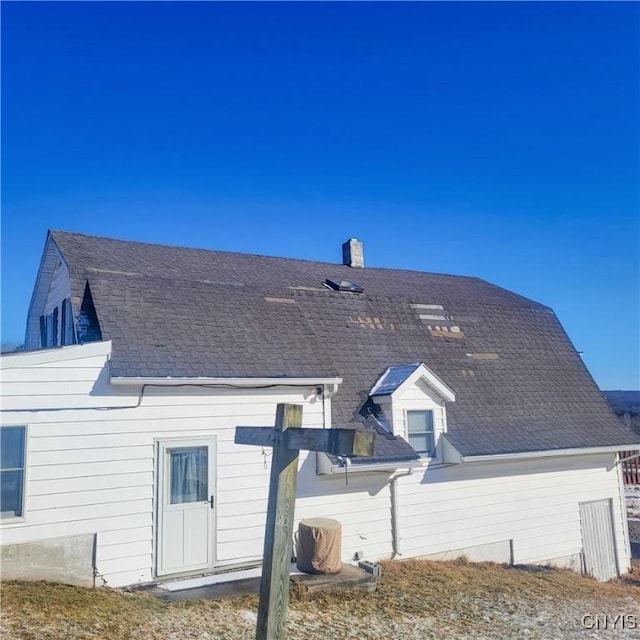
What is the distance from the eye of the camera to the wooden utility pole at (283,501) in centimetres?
373

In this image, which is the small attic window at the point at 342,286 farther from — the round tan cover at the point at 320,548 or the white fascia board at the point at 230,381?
the round tan cover at the point at 320,548

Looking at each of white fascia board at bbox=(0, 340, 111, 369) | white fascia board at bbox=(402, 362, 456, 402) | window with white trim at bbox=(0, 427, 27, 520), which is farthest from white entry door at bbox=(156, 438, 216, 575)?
white fascia board at bbox=(402, 362, 456, 402)

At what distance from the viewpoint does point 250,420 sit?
992cm

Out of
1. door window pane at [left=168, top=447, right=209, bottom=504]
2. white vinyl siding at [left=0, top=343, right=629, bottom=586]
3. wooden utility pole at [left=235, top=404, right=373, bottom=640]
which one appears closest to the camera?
wooden utility pole at [left=235, top=404, right=373, bottom=640]

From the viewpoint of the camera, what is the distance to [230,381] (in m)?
9.70

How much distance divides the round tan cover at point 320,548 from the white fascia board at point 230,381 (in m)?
2.50

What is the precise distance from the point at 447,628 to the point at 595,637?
239 centimetres

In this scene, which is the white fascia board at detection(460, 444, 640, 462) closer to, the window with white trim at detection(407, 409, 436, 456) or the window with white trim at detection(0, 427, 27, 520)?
the window with white trim at detection(407, 409, 436, 456)

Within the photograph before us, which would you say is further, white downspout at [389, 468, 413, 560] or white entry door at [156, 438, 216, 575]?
white downspout at [389, 468, 413, 560]

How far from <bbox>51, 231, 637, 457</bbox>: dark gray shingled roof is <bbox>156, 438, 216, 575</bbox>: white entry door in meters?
1.34

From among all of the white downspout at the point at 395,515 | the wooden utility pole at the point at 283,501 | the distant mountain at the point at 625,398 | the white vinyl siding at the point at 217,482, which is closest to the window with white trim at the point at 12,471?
the white vinyl siding at the point at 217,482

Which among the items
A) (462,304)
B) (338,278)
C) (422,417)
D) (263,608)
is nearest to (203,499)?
(422,417)
